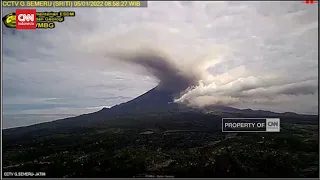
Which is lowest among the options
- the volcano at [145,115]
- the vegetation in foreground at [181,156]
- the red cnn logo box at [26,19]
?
the vegetation in foreground at [181,156]

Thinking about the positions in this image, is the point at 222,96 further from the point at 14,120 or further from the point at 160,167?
the point at 14,120

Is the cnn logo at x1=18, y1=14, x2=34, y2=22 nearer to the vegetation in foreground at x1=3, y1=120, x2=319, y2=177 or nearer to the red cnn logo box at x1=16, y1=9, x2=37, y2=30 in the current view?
the red cnn logo box at x1=16, y1=9, x2=37, y2=30

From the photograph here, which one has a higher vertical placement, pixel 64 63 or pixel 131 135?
pixel 64 63

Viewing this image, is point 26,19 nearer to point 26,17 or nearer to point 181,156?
point 26,17

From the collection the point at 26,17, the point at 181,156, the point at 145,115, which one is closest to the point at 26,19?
the point at 26,17

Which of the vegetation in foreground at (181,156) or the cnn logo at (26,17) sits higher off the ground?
the cnn logo at (26,17)

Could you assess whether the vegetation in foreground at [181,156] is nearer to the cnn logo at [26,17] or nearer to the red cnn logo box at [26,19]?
the red cnn logo box at [26,19]

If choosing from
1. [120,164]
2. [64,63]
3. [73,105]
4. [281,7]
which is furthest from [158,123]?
[281,7]

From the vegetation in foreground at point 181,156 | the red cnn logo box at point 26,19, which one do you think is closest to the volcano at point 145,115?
the vegetation in foreground at point 181,156

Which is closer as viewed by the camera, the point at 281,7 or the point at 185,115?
the point at 281,7
